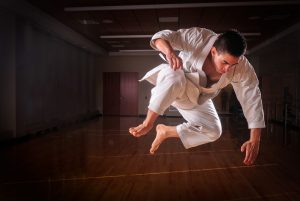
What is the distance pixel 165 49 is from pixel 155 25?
5.08 meters

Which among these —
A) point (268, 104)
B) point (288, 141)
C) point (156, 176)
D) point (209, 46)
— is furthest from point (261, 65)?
point (209, 46)

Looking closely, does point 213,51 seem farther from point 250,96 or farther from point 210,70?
point 250,96

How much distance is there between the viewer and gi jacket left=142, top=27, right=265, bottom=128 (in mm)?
1855

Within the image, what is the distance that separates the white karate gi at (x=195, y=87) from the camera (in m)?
1.77

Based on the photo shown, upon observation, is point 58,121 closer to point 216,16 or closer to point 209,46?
point 216,16

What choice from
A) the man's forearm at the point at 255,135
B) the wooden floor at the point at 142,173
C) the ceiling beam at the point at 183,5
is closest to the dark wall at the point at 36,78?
the wooden floor at the point at 142,173

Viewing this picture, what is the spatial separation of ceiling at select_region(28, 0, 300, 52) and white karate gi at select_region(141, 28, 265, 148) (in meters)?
3.73

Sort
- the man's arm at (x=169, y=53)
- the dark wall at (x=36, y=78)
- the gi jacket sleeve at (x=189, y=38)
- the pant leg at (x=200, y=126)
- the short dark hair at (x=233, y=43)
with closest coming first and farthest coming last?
the man's arm at (x=169, y=53) → the short dark hair at (x=233, y=43) → the gi jacket sleeve at (x=189, y=38) → the pant leg at (x=200, y=126) → the dark wall at (x=36, y=78)

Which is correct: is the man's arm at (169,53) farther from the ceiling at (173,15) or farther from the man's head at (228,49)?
the ceiling at (173,15)

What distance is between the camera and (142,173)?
13.3ft

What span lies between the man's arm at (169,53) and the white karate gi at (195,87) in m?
0.04

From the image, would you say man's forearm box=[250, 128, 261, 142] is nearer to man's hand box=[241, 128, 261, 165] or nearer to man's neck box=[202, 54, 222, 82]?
man's hand box=[241, 128, 261, 165]

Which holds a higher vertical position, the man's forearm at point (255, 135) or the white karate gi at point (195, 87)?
the white karate gi at point (195, 87)

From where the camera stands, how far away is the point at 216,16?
236 inches
